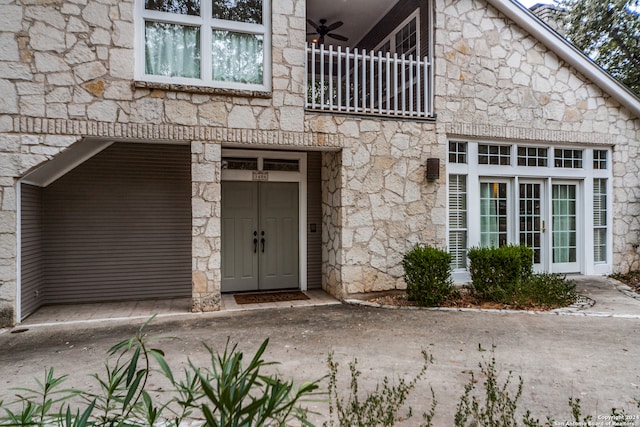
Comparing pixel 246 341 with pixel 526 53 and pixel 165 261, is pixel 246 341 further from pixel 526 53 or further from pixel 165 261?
pixel 526 53

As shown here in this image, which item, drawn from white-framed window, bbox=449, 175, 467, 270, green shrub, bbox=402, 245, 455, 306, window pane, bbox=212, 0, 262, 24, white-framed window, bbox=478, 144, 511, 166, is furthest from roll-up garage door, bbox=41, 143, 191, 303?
white-framed window, bbox=478, 144, 511, 166

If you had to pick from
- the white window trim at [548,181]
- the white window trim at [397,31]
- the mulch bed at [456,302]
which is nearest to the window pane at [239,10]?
the white window trim at [397,31]

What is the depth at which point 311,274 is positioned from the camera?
6906 mm

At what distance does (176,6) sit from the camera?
5293 mm

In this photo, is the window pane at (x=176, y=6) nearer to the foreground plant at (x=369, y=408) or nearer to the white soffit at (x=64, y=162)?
the white soffit at (x=64, y=162)

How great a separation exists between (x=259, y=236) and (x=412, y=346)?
3522 millimetres

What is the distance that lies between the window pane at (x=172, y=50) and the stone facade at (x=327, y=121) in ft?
0.86

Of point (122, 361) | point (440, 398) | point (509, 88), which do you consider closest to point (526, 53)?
point (509, 88)

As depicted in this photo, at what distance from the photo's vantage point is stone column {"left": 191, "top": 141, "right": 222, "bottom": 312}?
530 cm

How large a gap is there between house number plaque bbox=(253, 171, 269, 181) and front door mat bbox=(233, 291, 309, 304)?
1.97 m

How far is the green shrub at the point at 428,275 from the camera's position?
5492 mm

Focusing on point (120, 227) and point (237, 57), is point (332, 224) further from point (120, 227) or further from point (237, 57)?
point (120, 227)

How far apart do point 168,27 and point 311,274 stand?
175 inches

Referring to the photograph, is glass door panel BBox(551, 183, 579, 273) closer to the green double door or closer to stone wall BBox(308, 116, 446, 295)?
A: stone wall BBox(308, 116, 446, 295)
